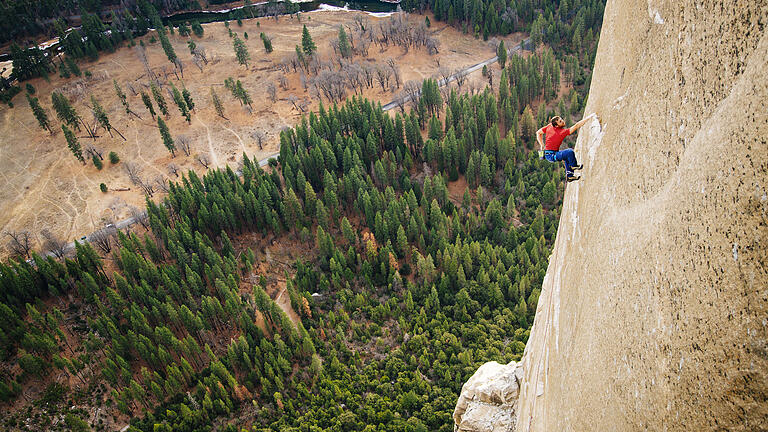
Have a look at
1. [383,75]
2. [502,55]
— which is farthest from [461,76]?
[383,75]

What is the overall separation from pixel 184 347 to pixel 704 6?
47.5m

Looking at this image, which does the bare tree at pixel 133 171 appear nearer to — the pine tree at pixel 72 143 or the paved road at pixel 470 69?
the pine tree at pixel 72 143

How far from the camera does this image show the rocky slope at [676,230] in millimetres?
5012

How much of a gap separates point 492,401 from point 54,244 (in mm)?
55384

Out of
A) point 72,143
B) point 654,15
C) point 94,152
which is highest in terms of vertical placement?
point 654,15

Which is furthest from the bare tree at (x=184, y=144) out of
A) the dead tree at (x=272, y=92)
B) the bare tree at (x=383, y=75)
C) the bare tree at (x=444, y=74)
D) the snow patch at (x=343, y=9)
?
the snow patch at (x=343, y=9)

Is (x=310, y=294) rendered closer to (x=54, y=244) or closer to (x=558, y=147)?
(x=54, y=244)

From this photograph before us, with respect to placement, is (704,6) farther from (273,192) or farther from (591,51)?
(591,51)

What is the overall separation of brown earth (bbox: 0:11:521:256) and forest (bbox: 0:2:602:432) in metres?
10.9

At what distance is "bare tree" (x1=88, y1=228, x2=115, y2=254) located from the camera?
188 feet

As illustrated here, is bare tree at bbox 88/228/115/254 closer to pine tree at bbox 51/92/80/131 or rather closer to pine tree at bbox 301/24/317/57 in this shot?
pine tree at bbox 51/92/80/131

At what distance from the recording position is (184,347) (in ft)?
148

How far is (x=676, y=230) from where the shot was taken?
637 centimetres

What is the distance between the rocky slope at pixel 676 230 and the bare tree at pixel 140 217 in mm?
60387
